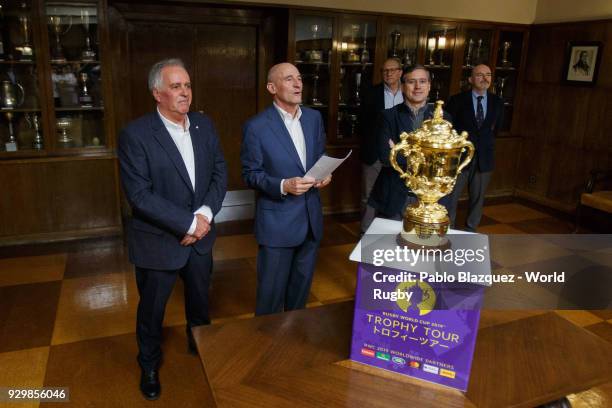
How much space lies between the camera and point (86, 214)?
177 inches

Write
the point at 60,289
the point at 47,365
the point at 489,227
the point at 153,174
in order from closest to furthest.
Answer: the point at 153,174
the point at 47,365
the point at 60,289
the point at 489,227

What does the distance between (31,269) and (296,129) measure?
2.58 metres

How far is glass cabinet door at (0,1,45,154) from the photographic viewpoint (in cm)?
407

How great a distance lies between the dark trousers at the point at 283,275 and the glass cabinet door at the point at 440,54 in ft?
12.0

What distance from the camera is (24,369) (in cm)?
253

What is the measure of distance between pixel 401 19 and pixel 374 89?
112 cm

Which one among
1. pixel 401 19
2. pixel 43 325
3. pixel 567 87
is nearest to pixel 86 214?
pixel 43 325

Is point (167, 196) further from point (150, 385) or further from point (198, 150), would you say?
point (150, 385)

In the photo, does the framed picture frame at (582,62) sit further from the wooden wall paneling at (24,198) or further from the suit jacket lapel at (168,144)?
the wooden wall paneling at (24,198)

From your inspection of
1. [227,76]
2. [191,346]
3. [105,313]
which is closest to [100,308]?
[105,313]

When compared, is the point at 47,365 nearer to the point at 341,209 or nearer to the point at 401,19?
the point at 341,209

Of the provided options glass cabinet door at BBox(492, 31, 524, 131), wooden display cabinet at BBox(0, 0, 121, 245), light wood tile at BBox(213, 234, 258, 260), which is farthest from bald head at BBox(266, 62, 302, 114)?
glass cabinet door at BBox(492, 31, 524, 131)

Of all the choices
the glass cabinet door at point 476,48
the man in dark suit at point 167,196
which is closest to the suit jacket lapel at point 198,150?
the man in dark suit at point 167,196

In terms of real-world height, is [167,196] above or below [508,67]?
below
